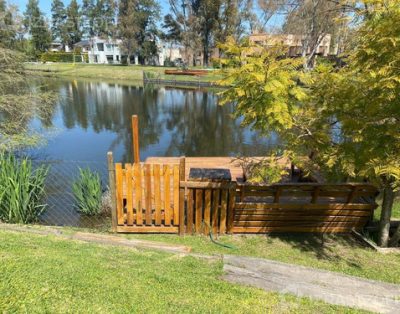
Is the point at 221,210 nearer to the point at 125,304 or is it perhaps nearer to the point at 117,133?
the point at 125,304

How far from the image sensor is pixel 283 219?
5355 millimetres

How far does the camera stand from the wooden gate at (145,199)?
5133 millimetres

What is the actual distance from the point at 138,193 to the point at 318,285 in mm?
2987

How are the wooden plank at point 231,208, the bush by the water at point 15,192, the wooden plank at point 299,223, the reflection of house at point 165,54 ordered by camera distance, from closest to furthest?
the wooden plank at point 231,208 → the wooden plank at point 299,223 → the bush by the water at point 15,192 → the reflection of house at point 165,54

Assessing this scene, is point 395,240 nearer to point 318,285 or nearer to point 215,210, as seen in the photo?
point 318,285

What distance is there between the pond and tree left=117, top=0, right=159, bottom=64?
31008 mm

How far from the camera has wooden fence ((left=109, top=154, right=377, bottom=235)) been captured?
512cm

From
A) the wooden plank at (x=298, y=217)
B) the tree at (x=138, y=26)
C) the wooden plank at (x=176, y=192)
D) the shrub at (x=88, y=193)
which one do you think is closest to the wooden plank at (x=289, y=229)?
the wooden plank at (x=298, y=217)

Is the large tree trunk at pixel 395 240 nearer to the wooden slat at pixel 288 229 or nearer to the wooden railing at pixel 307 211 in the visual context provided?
the wooden railing at pixel 307 211

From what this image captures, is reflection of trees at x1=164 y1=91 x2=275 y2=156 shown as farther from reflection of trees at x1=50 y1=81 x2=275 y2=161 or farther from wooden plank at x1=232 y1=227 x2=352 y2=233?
wooden plank at x1=232 y1=227 x2=352 y2=233

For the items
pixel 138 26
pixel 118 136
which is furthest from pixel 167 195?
pixel 138 26

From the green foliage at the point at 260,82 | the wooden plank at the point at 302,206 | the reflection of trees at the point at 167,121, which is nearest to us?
the green foliage at the point at 260,82

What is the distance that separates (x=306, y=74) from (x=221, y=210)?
2.36m

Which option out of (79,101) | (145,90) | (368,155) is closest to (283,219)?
(368,155)
